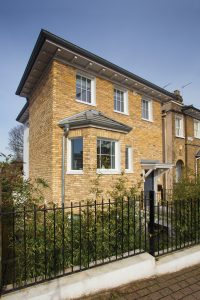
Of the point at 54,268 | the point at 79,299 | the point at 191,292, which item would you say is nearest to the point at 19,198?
the point at 54,268

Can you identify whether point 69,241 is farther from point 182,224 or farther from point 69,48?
point 69,48

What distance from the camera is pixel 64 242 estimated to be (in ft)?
12.1

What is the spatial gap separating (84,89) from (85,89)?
0.06 m

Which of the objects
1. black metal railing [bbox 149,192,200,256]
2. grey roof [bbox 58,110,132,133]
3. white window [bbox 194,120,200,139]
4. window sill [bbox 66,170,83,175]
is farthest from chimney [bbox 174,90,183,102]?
black metal railing [bbox 149,192,200,256]

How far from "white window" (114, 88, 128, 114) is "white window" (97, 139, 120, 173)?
3.02 metres

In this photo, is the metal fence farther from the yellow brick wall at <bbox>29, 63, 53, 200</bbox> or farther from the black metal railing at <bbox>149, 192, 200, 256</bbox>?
the yellow brick wall at <bbox>29, 63, 53, 200</bbox>

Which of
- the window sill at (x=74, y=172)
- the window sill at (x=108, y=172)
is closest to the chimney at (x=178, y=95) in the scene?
the window sill at (x=108, y=172)

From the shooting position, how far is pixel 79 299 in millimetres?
3135

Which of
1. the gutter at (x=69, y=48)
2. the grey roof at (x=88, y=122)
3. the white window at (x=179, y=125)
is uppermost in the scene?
the gutter at (x=69, y=48)

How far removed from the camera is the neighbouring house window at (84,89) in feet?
33.5

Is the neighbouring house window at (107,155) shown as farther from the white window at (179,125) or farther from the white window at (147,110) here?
the white window at (179,125)

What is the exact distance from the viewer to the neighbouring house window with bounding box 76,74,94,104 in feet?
33.5

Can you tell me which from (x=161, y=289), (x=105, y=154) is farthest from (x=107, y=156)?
(x=161, y=289)

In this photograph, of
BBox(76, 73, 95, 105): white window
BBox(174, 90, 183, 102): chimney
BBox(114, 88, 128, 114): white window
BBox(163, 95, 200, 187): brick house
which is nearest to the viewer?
BBox(76, 73, 95, 105): white window
